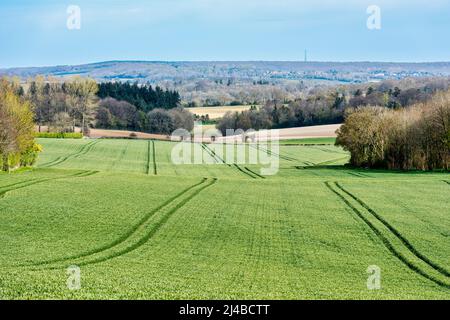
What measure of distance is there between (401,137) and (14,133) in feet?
141

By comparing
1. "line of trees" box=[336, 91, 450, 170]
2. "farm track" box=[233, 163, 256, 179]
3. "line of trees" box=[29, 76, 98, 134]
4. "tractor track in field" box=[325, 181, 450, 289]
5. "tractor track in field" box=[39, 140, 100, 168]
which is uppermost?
"line of trees" box=[29, 76, 98, 134]

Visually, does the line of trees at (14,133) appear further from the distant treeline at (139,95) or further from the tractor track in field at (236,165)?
the distant treeline at (139,95)

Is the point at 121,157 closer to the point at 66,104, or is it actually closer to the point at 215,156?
the point at 215,156

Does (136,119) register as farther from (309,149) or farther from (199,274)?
(199,274)

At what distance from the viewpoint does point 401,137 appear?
6731 cm

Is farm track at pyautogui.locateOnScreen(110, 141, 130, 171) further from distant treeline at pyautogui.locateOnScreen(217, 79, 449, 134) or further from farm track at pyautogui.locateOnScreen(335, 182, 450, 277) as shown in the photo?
distant treeline at pyautogui.locateOnScreen(217, 79, 449, 134)

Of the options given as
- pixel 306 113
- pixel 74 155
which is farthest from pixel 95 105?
pixel 74 155

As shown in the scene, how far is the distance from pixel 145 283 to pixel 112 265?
3737 millimetres

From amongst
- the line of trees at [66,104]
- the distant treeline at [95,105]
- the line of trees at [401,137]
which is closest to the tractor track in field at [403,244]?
the line of trees at [401,137]

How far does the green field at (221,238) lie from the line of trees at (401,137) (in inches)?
822

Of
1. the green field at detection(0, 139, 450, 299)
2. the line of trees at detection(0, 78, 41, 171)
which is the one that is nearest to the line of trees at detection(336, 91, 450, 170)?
the green field at detection(0, 139, 450, 299)

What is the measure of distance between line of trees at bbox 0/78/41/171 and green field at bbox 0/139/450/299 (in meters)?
6.53

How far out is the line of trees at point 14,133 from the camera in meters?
Result: 49.8

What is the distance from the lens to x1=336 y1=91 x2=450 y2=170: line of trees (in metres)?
66.2
